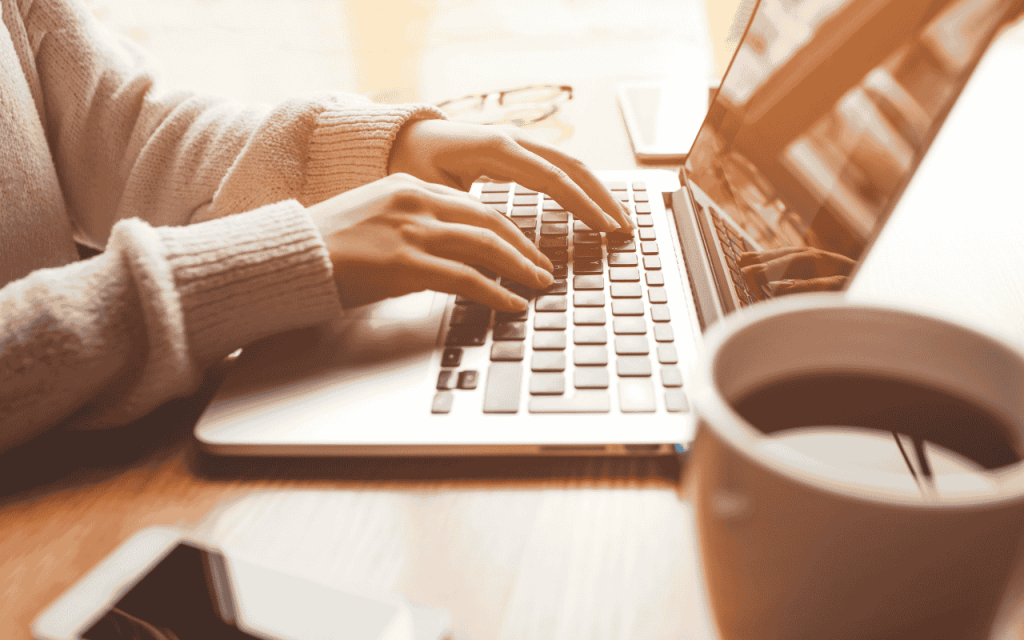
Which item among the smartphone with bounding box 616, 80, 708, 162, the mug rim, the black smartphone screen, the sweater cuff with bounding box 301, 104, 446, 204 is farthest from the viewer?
the smartphone with bounding box 616, 80, 708, 162

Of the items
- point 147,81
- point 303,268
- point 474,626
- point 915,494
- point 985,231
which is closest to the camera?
point 915,494

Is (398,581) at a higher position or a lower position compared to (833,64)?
lower

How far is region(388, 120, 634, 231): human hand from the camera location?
20.0 inches

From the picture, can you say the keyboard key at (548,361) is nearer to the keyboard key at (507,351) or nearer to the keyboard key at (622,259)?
the keyboard key at (507,351)

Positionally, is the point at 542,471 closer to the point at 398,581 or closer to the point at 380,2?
the point at 398,581

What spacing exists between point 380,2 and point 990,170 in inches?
46.6

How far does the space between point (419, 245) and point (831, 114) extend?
272 millimetres

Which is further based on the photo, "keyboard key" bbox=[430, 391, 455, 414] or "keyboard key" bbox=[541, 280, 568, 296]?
"keyboard key" bbox=[541, 280, 568, 296]

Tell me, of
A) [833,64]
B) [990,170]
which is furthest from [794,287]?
[990,170]

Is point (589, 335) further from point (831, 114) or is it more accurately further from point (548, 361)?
point (831, 114)

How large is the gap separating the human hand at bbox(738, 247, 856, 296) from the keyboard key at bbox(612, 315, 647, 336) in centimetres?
8

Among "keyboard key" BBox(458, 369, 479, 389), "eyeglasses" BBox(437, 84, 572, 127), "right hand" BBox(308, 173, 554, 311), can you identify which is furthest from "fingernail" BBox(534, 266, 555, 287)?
"eyeglasses" BBox(437, 84, 572, 127)

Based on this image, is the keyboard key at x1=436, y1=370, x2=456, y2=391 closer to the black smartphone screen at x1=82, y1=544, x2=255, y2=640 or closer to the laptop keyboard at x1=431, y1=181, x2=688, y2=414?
the laptop keyboard at x1=431, y1=181, x2=688, y2=414

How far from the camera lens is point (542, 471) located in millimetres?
302
